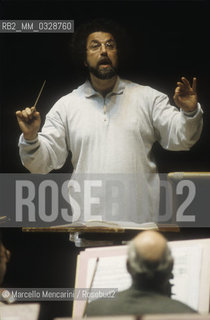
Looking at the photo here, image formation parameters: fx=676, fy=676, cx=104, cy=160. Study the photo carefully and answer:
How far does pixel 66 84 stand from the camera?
16.3ft

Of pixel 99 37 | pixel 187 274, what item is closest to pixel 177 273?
pixel 187 274

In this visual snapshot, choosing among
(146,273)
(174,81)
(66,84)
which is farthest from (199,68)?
(146,273)

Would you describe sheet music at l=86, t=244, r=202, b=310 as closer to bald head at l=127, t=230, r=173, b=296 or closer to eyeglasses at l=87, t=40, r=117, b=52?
bald head at l=127, t=230, r=173, b=296

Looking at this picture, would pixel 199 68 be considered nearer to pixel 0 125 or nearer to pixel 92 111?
pixel 92 111

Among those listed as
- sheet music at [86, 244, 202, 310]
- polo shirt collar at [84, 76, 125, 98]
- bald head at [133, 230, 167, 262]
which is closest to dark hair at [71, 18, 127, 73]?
polo shirt collar at [84, 76, 125, 98]

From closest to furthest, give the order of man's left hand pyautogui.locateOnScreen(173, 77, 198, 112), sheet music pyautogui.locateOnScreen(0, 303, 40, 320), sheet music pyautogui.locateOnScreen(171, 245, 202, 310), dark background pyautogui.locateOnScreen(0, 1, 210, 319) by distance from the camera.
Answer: sheet music pyautogui.locateOnScreen(0, 303, 40, 320), sheet music pyautogui.locateOnScreen(171, 245, 202, 310), man's left hand pyautogui.locateOnScreen(173, 77, 198, 112), dark background pyautogui.locateOnScreen(0, 1, 210, 319)

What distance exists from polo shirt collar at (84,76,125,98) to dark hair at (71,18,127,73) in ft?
0.54

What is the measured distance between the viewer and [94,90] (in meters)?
4.84

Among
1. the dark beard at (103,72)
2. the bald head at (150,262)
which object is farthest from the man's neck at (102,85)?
the bald head at (150,262)

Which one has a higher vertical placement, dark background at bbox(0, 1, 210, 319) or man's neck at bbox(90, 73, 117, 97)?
dark background at bbox(0, 1, 210, 319)

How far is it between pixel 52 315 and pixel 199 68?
7.63 ft

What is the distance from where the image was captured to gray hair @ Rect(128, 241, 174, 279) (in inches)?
106

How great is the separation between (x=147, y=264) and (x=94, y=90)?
2344 mm

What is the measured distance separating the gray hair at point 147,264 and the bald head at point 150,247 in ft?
0.04
